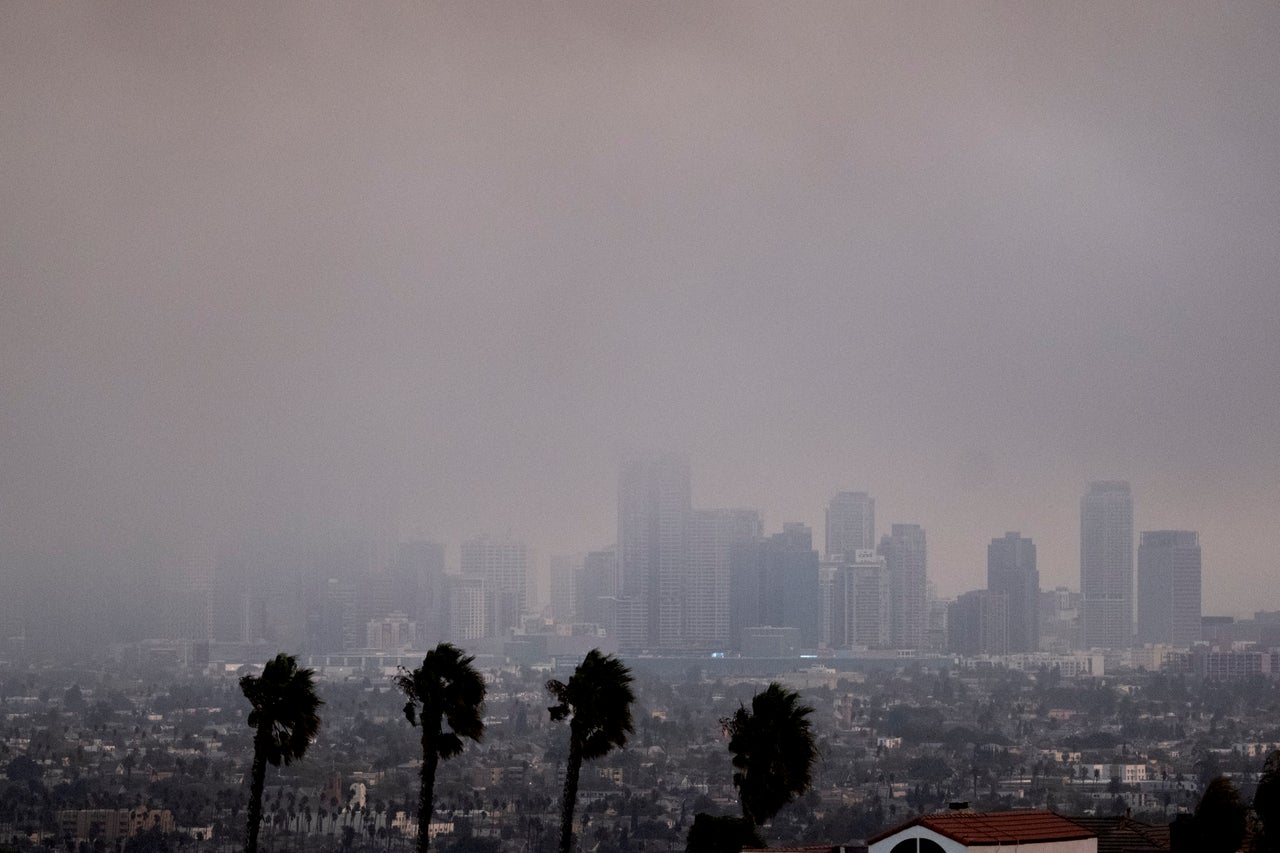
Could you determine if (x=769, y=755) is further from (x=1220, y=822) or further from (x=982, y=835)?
(x=982, y=835)

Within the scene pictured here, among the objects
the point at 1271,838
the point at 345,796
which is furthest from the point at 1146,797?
the point at 1271,838

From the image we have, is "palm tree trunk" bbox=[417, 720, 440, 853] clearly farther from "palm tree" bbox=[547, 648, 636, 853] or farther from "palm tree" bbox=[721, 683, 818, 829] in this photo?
"palm tree" bbox=[721, 683, 818, 829]

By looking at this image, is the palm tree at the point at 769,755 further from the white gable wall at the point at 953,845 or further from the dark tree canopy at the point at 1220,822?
the white gable wall at the point at 953,845

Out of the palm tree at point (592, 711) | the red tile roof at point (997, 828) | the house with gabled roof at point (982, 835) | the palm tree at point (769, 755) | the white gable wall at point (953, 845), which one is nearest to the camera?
the white gable wall at point (953, 845)

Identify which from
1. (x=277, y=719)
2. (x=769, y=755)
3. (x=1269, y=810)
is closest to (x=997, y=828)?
(x=769, y=755)

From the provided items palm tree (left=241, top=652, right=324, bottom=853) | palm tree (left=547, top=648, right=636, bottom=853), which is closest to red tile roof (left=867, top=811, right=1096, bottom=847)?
palm tree (left=547, top=648, right=636, bottom=853)

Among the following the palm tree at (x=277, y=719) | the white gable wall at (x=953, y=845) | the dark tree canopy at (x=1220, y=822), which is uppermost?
the palm tree at (x=277, y=719)

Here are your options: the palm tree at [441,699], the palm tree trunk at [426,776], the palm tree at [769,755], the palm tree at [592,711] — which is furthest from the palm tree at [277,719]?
the palm tree at [769,755]

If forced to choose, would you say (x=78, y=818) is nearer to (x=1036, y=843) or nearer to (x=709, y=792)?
(x=709, y=792)
